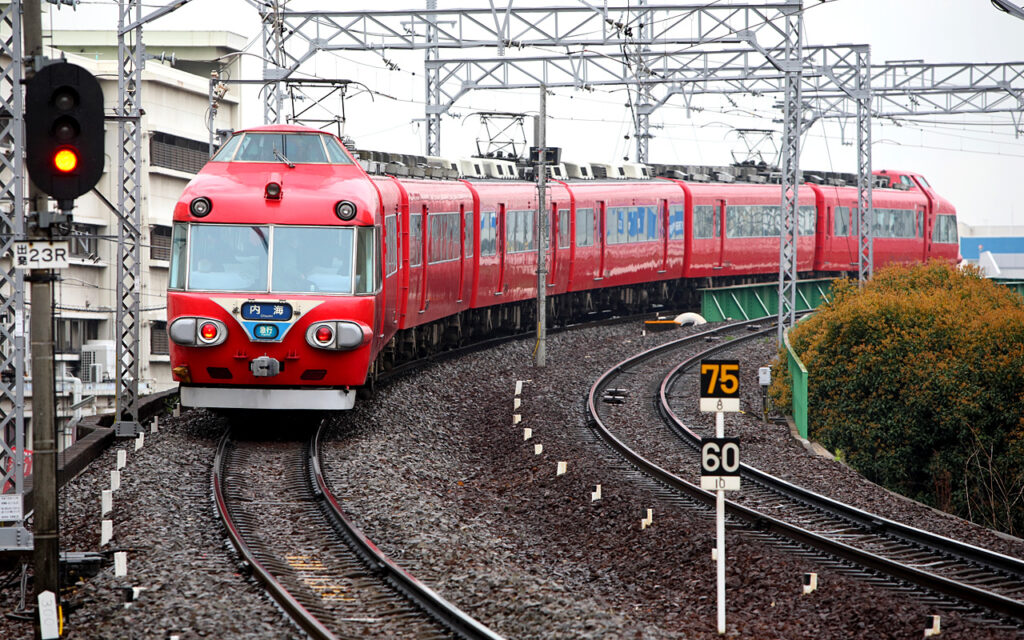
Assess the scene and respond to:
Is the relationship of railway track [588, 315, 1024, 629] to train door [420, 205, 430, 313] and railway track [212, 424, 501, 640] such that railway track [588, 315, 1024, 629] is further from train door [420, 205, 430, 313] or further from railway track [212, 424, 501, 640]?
railway track [212, 424, 501, 640]

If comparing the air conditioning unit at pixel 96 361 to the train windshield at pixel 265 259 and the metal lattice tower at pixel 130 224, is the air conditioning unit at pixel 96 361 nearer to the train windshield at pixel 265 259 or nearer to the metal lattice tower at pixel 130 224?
the metal lattice tower at pixel 130 224

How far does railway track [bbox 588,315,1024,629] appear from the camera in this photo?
1094cm

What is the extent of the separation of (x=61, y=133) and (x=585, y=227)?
75.6 feet

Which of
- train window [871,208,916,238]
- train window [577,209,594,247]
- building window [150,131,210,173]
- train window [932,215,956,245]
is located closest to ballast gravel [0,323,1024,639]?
train window [577,209,594,247]

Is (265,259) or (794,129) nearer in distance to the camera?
(265,259)

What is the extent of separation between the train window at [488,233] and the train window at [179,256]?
10726mm

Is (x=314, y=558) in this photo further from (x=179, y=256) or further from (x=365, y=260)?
(x=179, y=256)

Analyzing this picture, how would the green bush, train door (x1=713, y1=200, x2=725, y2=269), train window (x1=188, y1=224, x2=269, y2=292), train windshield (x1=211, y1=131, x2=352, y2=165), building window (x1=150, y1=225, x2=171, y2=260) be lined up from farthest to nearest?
building window (x1=150, y1=225, x2=171, y2=260) → train door (x1=713, y1=200, x2=725, y2=269) → the green bush → train windshield (x1=211, y1=131, x2=352, y2=165) → train window (x1=188, y1=224, x2=269, y2=292)

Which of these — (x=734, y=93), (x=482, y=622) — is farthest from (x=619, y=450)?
(x=734, y=93)

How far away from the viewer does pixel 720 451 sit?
1071cm

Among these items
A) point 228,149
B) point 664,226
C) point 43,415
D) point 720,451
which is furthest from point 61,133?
point 664,226

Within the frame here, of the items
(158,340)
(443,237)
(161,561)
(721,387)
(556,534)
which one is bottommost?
(158,340)

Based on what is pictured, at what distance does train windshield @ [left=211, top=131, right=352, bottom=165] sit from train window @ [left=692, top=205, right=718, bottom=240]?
19.2 m

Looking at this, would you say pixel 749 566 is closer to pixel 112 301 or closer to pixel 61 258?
pixel 61 258
